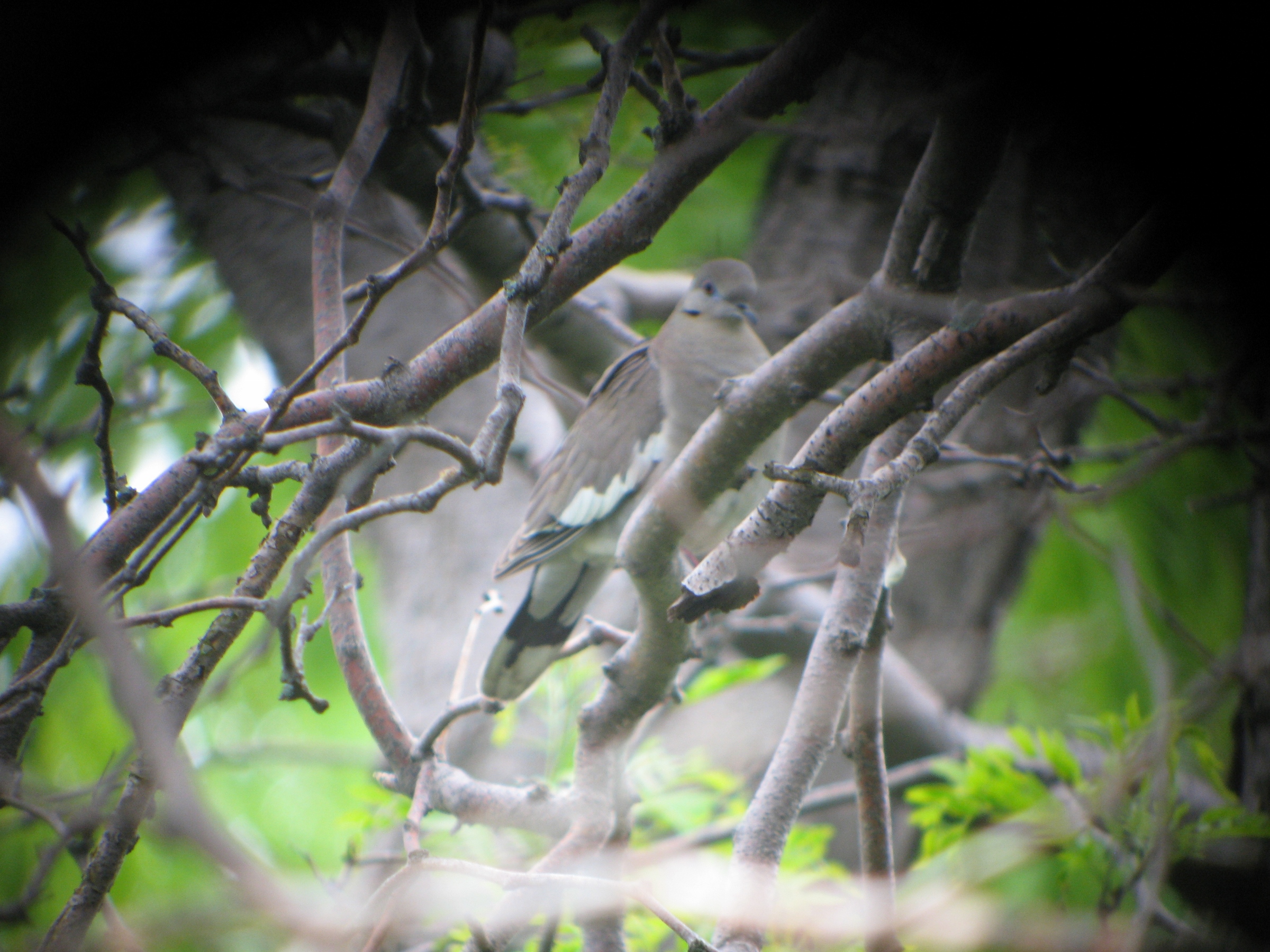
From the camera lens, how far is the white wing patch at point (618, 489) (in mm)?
2051

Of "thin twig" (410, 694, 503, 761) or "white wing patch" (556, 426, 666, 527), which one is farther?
"white wing patch" (556, 426, 666, 527)

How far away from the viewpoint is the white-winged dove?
79.5 inches

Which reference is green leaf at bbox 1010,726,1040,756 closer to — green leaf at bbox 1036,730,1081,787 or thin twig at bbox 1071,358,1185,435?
green leaf at bbox 1036,730,1081,787

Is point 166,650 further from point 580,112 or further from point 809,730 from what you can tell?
point 809,730

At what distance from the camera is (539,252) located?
103cm

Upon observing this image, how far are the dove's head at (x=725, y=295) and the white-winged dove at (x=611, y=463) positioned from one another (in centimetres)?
3

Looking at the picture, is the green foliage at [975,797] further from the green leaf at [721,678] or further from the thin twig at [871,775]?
the thin twig at [871,775]

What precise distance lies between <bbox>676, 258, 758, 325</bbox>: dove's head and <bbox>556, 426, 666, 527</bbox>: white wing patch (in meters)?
0.40

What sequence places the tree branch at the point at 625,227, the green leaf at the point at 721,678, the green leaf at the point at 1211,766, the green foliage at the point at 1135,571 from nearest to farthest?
the tree branch at the point at 625,227 < the green leaf at the point at 1211,766 < the green leaf at the point at 721,678 < the green foliage at the point at 1135,571

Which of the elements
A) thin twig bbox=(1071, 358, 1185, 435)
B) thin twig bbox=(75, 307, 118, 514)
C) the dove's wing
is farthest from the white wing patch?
thin twig bbox=(75, 307, 118, 514)

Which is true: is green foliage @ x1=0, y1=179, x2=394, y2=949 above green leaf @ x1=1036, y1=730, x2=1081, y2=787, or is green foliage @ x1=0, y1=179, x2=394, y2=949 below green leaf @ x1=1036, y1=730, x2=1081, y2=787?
above

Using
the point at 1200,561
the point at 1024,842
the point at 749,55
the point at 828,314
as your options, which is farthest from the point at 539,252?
the point at 1200,561

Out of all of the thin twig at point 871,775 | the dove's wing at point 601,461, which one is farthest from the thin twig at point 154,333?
the dove's wing at point 601,461

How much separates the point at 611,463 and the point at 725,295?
0.58 m
